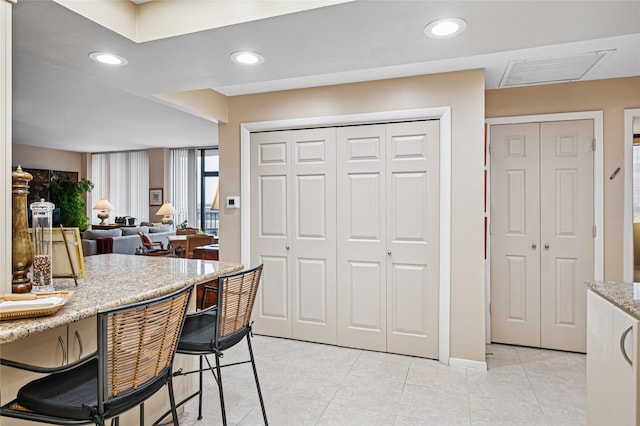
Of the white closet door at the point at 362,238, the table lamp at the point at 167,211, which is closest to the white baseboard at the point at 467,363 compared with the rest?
the white closet door at the point at 362,238

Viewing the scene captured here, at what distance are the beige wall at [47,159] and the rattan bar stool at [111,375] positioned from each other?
9.05m

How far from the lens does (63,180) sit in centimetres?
914

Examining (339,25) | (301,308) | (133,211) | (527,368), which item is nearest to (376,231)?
(301,308)

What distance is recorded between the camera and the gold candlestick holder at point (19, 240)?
57.6 inches

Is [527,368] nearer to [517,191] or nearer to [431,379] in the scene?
[431,379]

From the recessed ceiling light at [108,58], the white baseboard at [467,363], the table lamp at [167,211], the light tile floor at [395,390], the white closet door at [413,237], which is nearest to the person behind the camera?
the recessed ceiling light at [108,58]

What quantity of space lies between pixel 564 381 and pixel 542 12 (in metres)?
2.52

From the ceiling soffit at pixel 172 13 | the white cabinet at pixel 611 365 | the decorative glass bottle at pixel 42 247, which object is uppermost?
the ceiling soffit at pixel 172 13

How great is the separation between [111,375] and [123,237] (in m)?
6.35

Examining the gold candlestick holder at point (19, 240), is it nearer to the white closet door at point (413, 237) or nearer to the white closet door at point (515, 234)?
the white closet door at point (413, 237)

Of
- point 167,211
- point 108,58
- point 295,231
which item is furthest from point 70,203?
point 108,58

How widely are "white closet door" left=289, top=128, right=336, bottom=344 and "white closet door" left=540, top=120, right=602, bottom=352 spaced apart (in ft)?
6.21

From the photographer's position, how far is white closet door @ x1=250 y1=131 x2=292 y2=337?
3.64 meters

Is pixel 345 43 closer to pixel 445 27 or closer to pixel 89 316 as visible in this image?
pixel 445 27
